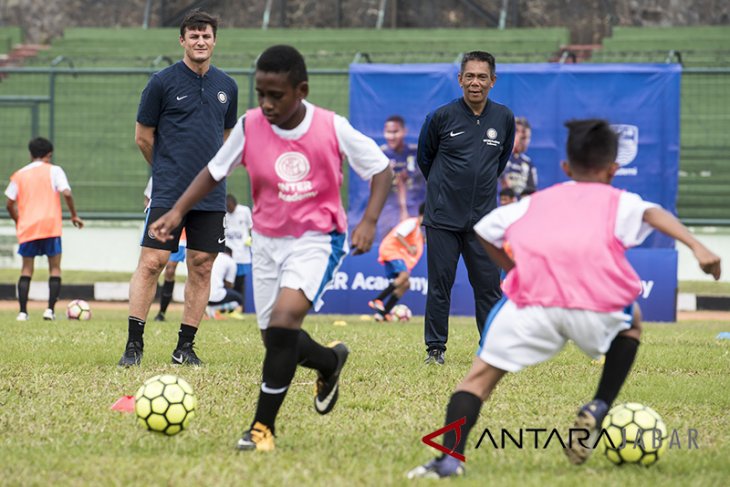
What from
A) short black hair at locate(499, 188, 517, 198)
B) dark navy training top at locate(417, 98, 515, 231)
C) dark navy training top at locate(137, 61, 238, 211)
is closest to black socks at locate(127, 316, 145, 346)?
dark navy training top at locate(137, 61, 238, 211)

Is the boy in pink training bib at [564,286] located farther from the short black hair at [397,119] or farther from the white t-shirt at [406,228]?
the short black hair at [397,119]

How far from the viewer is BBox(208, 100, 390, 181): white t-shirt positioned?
5590 mm

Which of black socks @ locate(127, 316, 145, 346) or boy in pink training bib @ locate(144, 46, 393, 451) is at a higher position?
boy in pink training bib @ locate(144, 46, 393, 451)

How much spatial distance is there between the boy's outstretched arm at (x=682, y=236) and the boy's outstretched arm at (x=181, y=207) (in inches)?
79.8

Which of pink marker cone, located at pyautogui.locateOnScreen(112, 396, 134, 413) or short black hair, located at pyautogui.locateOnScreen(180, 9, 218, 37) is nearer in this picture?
pink marker cone, located at pyautogui.locateOnScreen(112, 396, 134, 413)

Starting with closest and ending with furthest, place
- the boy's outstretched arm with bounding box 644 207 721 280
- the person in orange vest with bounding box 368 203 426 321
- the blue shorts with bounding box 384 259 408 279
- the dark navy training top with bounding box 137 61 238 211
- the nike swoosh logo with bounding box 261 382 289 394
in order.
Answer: the boy's outstretched arm with bounding box 644 207 721 280
the nike swoosh logo with bounding box 261 382 289 394
the dark navy training top with bounding box 137 61 238 211
the person in orange vest with bounding box 368 203 426 321
the blue shorts with bounding box 384 259 408 279

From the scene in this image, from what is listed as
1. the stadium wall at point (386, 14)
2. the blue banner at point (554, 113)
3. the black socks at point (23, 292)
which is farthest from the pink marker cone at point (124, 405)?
the stadium wall at point (386, 14)

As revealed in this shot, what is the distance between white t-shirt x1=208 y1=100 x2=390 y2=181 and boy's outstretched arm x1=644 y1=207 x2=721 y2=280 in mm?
1419

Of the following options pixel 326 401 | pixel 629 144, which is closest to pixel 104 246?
pixel 629 144

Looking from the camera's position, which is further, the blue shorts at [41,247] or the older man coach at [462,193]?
the blue shorts at [41,247]

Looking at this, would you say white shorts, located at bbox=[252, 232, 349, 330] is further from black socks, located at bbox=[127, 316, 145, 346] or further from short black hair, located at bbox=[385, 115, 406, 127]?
short black hair, located at bbox=[385, 115, 406, 127]

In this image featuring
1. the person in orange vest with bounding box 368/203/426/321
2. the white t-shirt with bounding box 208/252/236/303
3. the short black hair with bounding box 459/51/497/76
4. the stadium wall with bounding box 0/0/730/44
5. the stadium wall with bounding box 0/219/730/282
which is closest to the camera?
the short black hair with bounding box 459/51/497/76

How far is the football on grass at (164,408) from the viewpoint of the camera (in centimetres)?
556

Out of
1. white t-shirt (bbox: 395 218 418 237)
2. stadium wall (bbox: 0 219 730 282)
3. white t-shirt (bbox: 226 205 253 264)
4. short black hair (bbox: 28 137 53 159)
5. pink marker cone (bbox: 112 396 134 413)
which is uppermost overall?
short black hair (bbox: 28 137 53 159)
